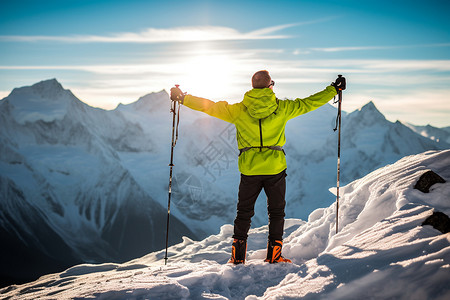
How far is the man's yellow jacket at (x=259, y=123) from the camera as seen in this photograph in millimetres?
5238

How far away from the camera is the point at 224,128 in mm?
153625

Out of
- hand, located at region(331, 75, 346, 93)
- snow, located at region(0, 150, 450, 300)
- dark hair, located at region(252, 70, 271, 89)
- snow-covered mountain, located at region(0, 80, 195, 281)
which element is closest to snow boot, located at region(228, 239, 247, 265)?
snow, located at region(0, 150, 450, 300)

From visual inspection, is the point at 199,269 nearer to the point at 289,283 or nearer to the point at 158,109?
the point at 289,283

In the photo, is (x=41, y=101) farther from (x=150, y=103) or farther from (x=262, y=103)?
(x=262, y=103)

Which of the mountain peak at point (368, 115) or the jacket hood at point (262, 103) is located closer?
the jacket hood at point (262, 103)

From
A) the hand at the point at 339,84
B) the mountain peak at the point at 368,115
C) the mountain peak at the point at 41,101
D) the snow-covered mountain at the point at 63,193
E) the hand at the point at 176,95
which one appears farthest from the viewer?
the mountain peak at the point at 368,115

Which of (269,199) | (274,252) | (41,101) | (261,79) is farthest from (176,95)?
(41,101)

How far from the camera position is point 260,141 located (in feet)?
17.4

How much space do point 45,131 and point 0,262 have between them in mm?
49750

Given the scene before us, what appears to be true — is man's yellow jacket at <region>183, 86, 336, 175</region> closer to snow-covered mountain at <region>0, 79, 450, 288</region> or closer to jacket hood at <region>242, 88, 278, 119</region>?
jacket hood at <region>242, 88, 278, 119</region>

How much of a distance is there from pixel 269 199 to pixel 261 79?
199 cm

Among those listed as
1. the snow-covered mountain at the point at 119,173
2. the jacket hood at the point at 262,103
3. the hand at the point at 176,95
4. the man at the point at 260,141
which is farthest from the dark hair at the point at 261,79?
the snow-covered mountain at the point at 119,173

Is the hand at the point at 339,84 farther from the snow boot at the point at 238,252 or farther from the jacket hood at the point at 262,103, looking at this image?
the snow boot at the point at 238,252

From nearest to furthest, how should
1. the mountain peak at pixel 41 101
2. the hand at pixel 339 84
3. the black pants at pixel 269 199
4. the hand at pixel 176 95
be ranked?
the black pants at pixel 269 199
the hand at pixel 176 95
the hand at pixel 339 84
the mountain peak at pixel 41 101
